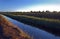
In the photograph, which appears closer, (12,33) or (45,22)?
(12,33)

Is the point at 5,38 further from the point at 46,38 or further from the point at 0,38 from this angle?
the point at 46,38

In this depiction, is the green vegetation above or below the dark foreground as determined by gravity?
below

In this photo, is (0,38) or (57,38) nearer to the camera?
(0,38)

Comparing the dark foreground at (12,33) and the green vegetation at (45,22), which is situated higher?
the dark foreground at (12,33)

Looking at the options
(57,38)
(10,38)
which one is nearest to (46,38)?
(57,38)

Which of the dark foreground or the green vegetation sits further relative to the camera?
the green vegetation

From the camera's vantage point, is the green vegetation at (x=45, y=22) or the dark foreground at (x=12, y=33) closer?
the dark foreground at (x=12, y=33)

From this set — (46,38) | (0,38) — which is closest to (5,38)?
(0,38)

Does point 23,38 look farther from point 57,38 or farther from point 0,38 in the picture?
point 57,38

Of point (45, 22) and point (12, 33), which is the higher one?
point (12, 33)
